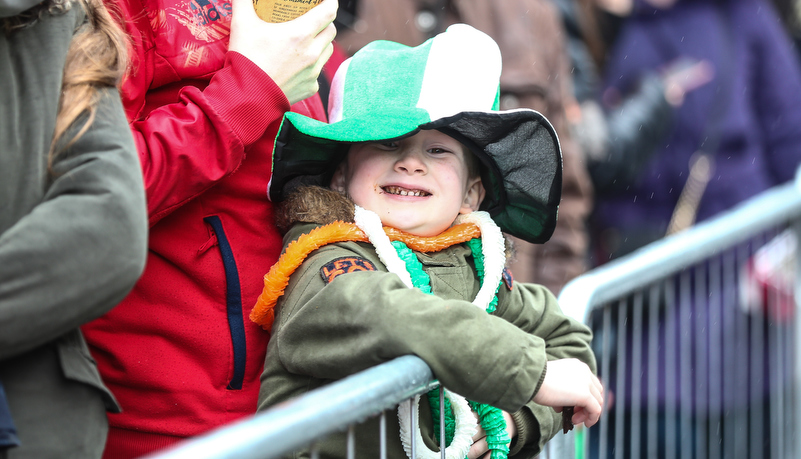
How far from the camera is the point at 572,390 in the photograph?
1989 mm

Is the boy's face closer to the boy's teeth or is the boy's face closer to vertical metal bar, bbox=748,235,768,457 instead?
the boy's teeth

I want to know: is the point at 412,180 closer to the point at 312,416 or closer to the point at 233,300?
the point at 233,300

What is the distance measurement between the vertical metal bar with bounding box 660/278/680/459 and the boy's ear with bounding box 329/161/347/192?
1.49 m

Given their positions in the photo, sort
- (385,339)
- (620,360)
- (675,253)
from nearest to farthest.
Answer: (385,339), (675,253), (620,360)

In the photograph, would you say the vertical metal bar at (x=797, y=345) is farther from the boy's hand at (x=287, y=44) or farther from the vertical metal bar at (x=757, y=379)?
the boy's hand at (x=287, y=44)

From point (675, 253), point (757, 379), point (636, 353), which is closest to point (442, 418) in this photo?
point (675, 253)

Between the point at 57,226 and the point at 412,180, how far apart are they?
0.99 metres

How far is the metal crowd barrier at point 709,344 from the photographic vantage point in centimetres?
327

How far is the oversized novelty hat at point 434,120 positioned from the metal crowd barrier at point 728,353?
53.2 inches

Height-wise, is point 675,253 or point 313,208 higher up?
point 313,208

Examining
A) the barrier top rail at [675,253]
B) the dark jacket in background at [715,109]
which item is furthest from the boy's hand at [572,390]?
the dark jacket in background at [715,109]

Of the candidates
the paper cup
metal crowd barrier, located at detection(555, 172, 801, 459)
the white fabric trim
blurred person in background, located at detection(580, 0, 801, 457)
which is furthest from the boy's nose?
blurred person in background, located at detection(580, 0, 801, 457)

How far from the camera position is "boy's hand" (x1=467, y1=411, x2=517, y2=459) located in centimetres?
210

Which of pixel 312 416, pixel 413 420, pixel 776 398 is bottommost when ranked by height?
pixel 776 398
